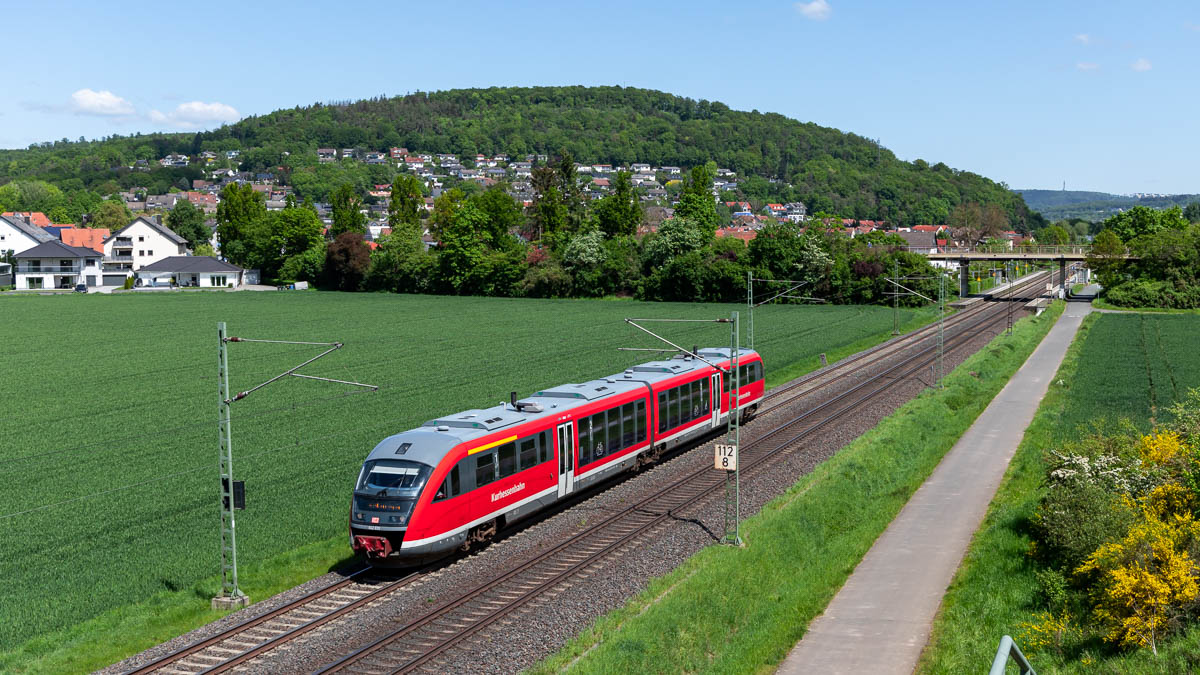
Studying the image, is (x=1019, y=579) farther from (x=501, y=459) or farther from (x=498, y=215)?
(x=498, y=215)

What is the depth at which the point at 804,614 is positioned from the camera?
21.6m

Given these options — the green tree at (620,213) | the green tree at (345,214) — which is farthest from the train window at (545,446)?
the green tree at (345,214)

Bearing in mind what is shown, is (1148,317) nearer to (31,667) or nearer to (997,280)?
(997,280)

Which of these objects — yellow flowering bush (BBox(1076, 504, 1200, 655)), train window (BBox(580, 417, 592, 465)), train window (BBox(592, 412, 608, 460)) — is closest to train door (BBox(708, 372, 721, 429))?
train window (BBox(592, 412, 608, 460))

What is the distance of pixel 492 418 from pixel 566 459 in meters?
2.89

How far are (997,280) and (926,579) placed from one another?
151193mm

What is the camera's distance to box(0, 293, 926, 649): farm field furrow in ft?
82.0

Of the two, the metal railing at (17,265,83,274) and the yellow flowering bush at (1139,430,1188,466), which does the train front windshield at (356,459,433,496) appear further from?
the metal railing at (17,265,83,274)

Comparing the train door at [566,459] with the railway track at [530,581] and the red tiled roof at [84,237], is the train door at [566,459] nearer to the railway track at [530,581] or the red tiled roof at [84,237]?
the railway track at [530,581]

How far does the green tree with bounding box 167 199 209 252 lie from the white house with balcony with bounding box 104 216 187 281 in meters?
18.3

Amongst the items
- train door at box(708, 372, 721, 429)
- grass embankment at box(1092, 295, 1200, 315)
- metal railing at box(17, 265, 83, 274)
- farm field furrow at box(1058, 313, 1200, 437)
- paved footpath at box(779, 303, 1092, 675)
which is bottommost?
paved footpath at box(779, 303, 1092, 675)

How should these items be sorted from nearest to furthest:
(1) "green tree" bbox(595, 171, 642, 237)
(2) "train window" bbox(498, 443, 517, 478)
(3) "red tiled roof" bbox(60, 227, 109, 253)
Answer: (2) "train window" bbox(498, 443, 517, 478), (1) "green tree" bbox(595, 171, 642, 237), (3) "red tiled roof" bbox(60, 227, 109, 253)

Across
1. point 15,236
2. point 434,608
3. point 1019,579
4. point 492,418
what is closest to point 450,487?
point 434,608

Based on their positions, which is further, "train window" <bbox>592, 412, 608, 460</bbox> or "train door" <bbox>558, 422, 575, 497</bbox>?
"train window" <bbox>592, 412, 608, 460</bbox>
